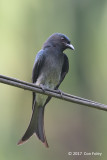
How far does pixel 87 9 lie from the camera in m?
11.1

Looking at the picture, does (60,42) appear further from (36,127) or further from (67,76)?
(67,76)

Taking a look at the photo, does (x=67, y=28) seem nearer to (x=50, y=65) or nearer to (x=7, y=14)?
(x=7, y=14)

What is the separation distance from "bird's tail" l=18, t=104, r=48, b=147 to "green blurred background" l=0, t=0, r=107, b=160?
9.37 feet

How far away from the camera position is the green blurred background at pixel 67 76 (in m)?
8.77

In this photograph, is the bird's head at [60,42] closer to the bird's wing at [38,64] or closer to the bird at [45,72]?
the bird at [45,72]

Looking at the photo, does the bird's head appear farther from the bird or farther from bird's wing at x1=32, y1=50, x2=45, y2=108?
bird's wing at x1=32, y1=50, x2=45, y2=108

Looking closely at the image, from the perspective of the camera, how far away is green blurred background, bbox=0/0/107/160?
28.8 feet

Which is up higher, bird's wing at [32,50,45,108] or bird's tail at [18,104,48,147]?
bird's wing at [32,50,45,108]

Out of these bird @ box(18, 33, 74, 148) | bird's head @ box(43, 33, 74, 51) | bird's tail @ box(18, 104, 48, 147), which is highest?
bird's head @ box(43, 33, 74, 51)

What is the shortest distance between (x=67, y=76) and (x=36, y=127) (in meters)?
4.60

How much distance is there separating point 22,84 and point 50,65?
172 cm

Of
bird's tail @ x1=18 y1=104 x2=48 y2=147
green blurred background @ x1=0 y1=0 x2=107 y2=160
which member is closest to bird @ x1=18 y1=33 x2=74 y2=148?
bird's tail @ x1=18 y1=104 x2=48 y2=147

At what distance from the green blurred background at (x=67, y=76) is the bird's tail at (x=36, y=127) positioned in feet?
9.37

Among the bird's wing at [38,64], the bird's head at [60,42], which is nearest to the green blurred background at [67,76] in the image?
the bird's head at [60,42]
